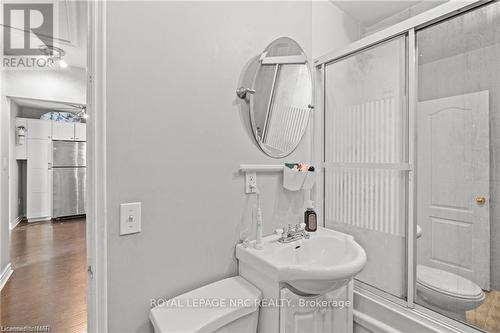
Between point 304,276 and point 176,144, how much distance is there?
0.81 metres

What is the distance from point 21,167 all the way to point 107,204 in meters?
5.56

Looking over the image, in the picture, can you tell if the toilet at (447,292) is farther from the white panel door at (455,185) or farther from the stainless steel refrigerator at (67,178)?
the stainless steel refrigerator at (67,178)

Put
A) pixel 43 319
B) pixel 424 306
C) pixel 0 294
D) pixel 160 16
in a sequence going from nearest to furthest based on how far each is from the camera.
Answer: pixel 160 16 < pixel 424 306 < pixel 43 319 < pixel 0 294

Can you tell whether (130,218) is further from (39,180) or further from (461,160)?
(39,180)

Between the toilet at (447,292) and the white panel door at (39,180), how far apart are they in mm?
6109

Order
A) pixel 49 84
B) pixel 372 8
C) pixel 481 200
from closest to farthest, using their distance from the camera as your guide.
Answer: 1. pixel 481 200
2. pixel 372 8
3. pixel 49 84

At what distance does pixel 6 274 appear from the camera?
A: 2.68 m

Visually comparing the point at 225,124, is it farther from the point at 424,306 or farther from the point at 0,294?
the point at 0,294

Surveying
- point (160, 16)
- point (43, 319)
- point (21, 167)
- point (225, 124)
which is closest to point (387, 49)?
point (225, 124)

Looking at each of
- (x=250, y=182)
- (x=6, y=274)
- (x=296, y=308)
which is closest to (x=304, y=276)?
(x=296, y=308)

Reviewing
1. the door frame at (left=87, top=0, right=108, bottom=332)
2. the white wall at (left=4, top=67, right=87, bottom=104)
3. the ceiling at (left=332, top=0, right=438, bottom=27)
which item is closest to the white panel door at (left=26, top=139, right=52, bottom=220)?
the white wall at (left=4, top=67, right=87, bottom=104)

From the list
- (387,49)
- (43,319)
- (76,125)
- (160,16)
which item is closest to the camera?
(160,16)

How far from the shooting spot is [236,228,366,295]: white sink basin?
108 cm

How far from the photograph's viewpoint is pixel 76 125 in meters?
5.34
